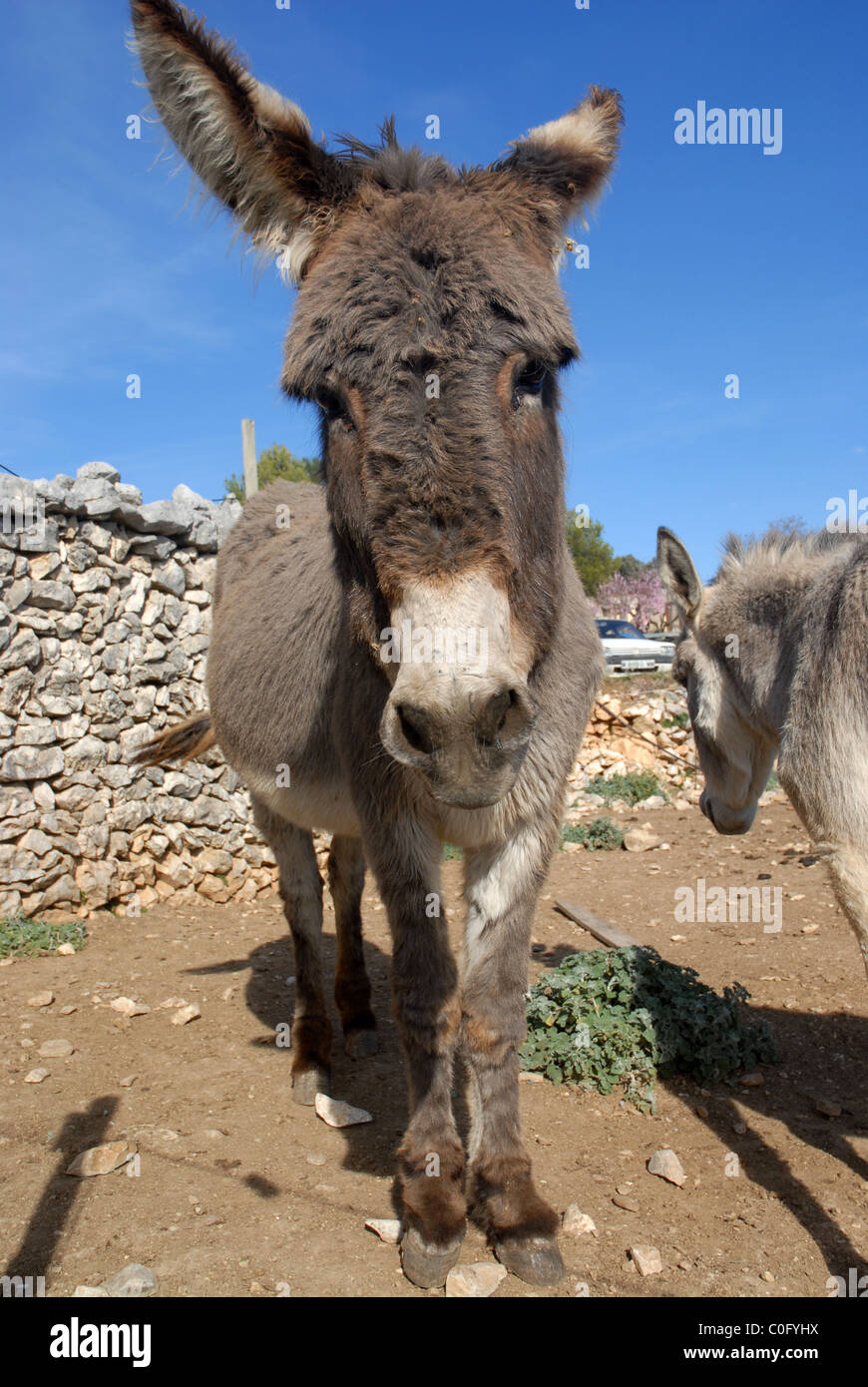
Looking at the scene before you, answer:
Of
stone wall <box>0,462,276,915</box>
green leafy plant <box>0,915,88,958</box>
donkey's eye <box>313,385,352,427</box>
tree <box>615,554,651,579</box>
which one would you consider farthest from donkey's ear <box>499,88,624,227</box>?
tree <box>615,554,651,579</box>

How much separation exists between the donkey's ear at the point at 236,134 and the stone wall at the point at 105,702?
180 inches

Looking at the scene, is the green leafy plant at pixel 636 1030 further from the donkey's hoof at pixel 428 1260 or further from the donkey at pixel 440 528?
the donkey's hoof at pixel 428 1260

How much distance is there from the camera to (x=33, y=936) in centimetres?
596

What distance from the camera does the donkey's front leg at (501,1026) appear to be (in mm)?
2623

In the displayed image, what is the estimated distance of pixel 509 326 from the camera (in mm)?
2051

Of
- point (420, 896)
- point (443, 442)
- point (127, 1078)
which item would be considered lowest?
point (127, 1078)

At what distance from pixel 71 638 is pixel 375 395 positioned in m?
5.43

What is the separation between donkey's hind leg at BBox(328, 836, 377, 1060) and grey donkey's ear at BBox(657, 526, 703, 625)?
7.39 feet

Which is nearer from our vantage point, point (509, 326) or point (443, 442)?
point (443, 442)

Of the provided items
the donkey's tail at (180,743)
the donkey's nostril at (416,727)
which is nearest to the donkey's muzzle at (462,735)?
the donkey's nostril at (416,727)

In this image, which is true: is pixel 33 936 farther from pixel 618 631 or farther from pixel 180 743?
pixel 618 631

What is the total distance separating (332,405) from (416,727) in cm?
99
